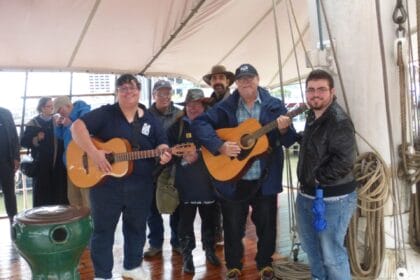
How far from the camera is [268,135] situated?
2.35 metres

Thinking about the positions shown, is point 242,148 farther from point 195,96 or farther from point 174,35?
point 174,35

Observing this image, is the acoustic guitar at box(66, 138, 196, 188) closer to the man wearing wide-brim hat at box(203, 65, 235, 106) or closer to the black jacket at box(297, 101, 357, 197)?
the man wearing wide-brim hat at box(203, 65, 235, 106)

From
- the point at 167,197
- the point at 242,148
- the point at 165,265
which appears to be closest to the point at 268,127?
the point at 242,148

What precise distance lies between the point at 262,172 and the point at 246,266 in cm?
95

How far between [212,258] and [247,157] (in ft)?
3.50

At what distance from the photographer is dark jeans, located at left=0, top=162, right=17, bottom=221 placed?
3.71 m

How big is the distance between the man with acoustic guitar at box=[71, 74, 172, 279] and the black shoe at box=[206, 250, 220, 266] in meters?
0.73

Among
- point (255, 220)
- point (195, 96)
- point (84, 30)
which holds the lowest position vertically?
point (255, 220)

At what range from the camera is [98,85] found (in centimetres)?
647

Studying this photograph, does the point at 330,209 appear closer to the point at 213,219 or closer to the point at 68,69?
the point at 213,219

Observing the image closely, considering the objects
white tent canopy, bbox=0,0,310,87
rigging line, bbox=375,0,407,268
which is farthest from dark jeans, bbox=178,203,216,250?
white tent canopy, bbox=0,0,310,87

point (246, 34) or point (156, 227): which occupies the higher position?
point (246, 34)

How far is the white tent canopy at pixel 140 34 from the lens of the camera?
3721mm

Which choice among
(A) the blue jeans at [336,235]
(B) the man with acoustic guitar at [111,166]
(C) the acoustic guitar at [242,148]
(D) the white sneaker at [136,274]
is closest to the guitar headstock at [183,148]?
(B) the man with acoustic guitar at [111,166]
